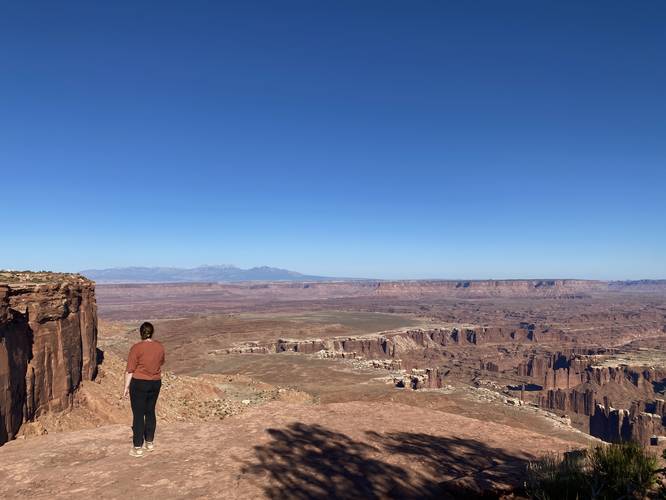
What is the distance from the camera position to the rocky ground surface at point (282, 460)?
20.0ft

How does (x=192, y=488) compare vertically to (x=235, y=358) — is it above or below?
above

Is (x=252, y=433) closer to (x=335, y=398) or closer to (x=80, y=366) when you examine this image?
(x=80, y=366)

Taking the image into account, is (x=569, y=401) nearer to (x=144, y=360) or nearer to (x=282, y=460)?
(x=282, y=460)

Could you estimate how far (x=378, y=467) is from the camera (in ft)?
23.0

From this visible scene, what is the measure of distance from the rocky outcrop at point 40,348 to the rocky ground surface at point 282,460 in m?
7.72

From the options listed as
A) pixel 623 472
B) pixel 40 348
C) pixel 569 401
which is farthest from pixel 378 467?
pixel 569 401

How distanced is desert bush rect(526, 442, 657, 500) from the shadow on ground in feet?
1.84

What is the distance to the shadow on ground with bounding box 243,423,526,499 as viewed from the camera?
602cm

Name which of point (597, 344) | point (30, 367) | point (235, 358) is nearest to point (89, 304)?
point (30, 367)

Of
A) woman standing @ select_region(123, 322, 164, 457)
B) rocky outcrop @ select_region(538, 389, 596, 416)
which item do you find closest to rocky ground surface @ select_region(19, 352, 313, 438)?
woman standing @ select_region(123, 322, 164, 457)

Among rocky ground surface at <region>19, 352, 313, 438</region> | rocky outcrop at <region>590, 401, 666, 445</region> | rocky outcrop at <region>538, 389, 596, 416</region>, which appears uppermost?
rocky ground surface at <region>19, 352, 313, 438</region>

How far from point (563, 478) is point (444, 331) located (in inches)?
4429

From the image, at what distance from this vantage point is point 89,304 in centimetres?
2322

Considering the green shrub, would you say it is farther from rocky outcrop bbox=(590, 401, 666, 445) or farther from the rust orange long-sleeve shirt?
rocky outcrop bbox=(590, 401, 666, 445)
